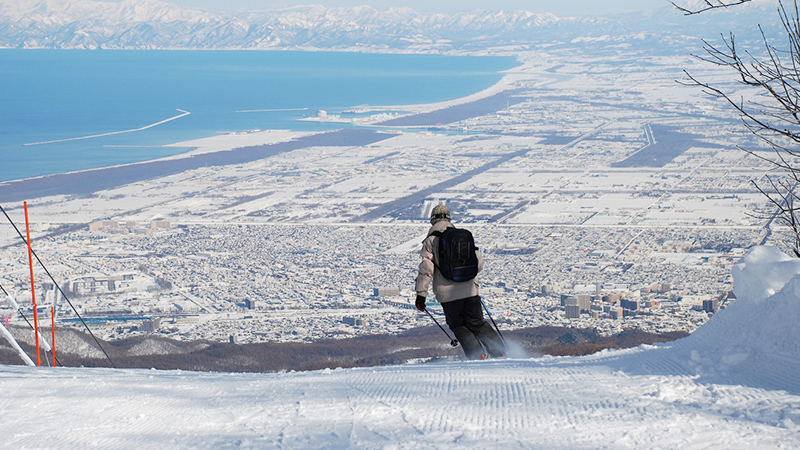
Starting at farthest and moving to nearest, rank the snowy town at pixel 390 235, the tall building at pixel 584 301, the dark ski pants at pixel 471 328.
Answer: the snowy town at pixel 390 235 → the tall building at pixel 584 301 → the dark ski pants at pixel 471 328

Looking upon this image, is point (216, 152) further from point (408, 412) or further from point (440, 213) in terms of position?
point (408, 412)

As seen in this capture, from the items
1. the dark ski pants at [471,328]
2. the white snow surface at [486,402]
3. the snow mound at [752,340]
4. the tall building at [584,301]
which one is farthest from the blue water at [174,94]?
the snow mound at [752,340]

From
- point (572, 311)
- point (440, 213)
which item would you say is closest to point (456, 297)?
point (440, 213)

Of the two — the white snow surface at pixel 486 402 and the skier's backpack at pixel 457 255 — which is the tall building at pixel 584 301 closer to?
the skier's backpack at pixel 457 255

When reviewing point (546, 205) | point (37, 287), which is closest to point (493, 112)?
point (546, 205)

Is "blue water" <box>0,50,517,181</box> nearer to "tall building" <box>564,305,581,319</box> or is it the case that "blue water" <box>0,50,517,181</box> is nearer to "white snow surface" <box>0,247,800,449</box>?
"tall building" <box>564,305,581,319</box>

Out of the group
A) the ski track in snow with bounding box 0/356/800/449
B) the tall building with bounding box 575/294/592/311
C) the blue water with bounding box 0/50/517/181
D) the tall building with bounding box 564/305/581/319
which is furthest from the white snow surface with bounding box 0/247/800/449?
the blue water with bounding box 0/50/517/181
